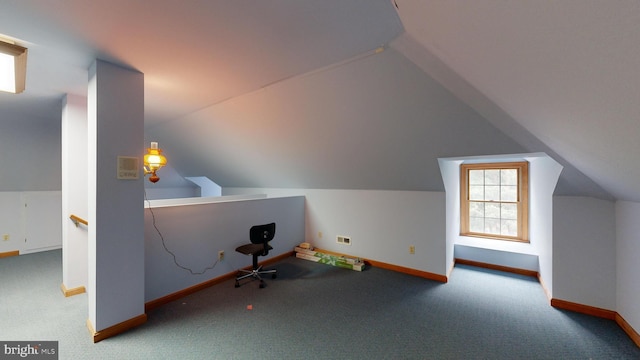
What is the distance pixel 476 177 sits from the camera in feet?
15.7

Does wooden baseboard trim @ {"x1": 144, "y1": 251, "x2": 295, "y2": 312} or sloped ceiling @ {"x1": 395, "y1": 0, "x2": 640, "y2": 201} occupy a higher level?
sloped ceiling @ {"x1": 395, "y1": 0, "x2": 640, "y2": 201}

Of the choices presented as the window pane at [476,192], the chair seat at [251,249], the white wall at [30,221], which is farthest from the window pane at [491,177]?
the white wall at [30,221]

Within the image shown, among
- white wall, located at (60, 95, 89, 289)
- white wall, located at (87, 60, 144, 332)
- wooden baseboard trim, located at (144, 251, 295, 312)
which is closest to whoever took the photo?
white wall, located at (87, 60, 144, 332)

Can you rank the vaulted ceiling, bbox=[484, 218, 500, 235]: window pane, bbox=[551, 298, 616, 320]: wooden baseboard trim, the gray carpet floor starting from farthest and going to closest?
bbox=[484, 218, 500, 235]: window pane → bbox=[551, 298, 616, 320]: wooden baseboard trim → the gray carpet floor → the vaulted ceiling

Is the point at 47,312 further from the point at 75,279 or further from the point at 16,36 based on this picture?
the point at 16,36

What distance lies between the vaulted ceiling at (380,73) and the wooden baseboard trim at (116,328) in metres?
2.42

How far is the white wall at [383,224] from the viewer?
3678 millimetres

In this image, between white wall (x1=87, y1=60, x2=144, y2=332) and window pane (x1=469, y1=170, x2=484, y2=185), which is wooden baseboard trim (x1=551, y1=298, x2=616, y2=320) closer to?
window pane (x1=469, y1=170, x2=484, y2=185)

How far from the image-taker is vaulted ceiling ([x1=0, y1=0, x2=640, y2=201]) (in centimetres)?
96

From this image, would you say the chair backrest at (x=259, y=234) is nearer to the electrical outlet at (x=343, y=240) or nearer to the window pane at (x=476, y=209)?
the electrical outlet at (x=343, y=240)

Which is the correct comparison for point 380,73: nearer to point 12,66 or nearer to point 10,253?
point 12,66

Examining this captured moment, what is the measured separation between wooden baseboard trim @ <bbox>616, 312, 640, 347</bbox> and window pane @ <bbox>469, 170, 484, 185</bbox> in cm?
260

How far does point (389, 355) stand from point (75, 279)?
372cm

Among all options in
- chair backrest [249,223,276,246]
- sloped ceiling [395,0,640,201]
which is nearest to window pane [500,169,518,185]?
sloped ceiling [395,0,640,201]
